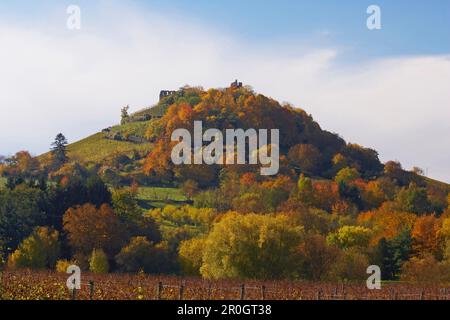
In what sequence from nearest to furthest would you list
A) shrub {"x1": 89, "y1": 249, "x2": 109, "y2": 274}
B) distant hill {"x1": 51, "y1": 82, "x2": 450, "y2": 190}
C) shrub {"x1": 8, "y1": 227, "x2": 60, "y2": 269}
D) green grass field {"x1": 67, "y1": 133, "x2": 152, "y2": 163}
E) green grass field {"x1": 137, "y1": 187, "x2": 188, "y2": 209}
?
shrub {"x1": 89, "y1": 249, "x2": 109, "y2": 274} → shrub {"x1": 8, "y1": 227, "x2": 60, "y2": 269} → green grass field {"x1": 137, "y1": 187, "x2": 188, "y2": 209} → distant hill {"x1": 51, "y1": 82, "x2": 450, "y2": 190} → green grass field {"x1": 67, "y1": 133, "x2": 152, "y2": 163}

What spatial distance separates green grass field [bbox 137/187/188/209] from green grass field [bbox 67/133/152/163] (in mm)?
28881

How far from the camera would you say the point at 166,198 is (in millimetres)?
139750

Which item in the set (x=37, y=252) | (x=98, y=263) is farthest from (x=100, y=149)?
(x=98, y=263)

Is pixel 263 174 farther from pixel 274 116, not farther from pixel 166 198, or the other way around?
pixel 274 116

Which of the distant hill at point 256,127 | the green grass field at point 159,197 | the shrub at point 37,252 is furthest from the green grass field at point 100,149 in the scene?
the shrub at point 37,252

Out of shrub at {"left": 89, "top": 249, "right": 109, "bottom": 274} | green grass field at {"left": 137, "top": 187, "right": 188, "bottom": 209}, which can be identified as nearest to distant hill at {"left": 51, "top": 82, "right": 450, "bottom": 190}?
green grass field at {"left": 137, "top": 187, "right": 188, "bottom": 209}

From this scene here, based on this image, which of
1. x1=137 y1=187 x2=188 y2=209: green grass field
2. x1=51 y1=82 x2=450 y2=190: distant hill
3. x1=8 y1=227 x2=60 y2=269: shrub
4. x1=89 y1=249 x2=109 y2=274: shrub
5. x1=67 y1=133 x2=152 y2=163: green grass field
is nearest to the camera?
x1=89 y1=249 x2=109 y2=274: shrub

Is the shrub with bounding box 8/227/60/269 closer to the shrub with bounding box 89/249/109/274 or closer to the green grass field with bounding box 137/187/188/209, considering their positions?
the shrub with bounding box 89/249/109/274

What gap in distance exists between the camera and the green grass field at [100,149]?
177625 millimetres

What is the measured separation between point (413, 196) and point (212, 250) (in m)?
65.2

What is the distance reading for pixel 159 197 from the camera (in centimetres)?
14075

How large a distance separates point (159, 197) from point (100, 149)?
166 feet

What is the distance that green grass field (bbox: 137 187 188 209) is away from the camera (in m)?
134

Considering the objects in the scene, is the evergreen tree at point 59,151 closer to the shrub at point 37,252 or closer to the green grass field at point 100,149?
the green grass field at point 100,149
